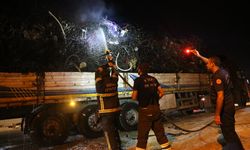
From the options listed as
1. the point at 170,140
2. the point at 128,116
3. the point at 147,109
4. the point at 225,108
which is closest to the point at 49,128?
the point at 128,116

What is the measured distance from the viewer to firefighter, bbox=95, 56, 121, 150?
19.4 ft

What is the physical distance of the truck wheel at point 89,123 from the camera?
8.62 metres

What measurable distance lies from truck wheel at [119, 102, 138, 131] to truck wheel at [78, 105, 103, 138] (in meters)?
1.07

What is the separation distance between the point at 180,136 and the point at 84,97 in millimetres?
3220

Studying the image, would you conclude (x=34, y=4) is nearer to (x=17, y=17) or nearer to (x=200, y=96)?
(x=17, y=17)

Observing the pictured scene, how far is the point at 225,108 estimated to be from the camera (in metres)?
5.29

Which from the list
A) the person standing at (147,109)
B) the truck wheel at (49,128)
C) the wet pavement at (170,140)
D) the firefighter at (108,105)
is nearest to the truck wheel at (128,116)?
the wet pavement at (170,140)

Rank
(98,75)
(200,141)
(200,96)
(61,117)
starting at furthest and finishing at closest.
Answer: (200,96) → (61,117) → (200,141) → (98,75)

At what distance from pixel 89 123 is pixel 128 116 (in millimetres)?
1699

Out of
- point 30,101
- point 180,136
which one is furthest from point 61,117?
point 180,136

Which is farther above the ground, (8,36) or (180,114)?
(8,36)

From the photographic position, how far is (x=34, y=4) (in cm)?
1065

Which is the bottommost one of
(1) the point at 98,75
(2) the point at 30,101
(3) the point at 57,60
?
(2) the point at 30,101

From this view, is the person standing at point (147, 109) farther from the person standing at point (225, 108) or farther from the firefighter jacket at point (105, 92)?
the person standing at point (225, 108)
